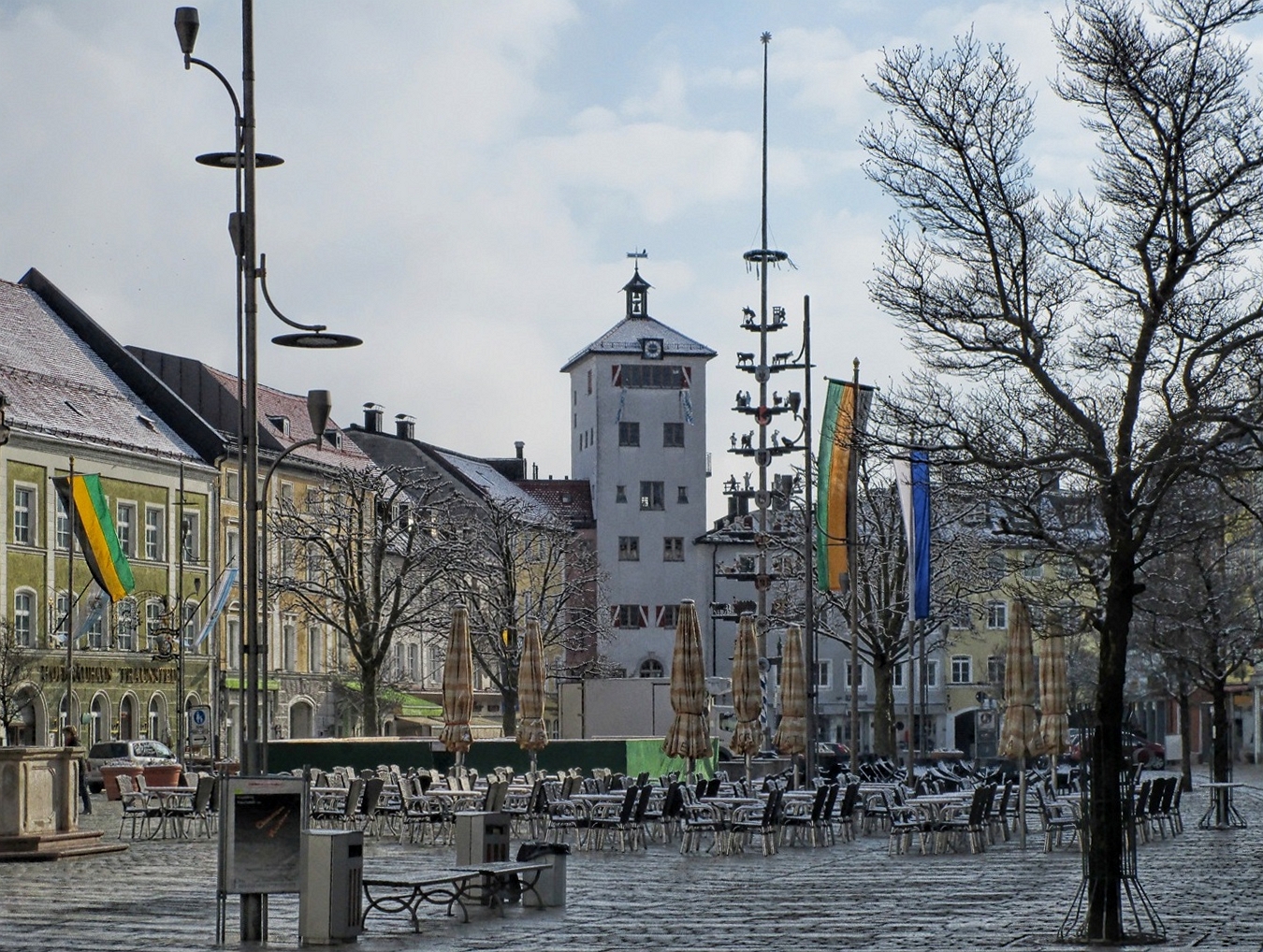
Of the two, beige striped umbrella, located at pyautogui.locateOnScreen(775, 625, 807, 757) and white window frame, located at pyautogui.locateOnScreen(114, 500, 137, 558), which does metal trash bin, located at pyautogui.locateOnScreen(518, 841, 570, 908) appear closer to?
beige striped umbrella, located at pyautogui.locateOnScreen(775, 625, 807, 757)

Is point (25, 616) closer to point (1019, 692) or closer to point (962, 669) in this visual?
point (1019, 692)

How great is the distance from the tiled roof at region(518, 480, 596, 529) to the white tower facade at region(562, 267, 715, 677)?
2.57 feet

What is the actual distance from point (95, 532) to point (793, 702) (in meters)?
24.1

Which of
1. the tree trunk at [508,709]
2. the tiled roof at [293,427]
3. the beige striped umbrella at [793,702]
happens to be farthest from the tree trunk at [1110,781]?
the tiled roof at [293,427]

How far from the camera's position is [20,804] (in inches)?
1072

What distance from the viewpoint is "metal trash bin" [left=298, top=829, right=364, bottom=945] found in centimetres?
1678

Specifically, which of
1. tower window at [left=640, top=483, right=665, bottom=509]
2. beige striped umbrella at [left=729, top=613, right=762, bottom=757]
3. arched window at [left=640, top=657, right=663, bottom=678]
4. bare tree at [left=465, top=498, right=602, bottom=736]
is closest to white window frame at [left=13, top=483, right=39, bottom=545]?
bare tree at [left=465, top=498, right=602, bottom=736]

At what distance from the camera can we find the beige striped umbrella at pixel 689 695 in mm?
34281

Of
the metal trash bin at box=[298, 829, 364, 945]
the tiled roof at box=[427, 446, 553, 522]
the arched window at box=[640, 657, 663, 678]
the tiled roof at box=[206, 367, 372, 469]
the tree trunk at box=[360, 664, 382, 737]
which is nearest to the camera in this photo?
the metal trash bin at box=[298, 829, 364, 945]

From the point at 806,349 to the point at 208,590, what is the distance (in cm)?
3505

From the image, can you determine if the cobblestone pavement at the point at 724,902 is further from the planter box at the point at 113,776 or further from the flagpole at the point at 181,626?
the flagpole at the point at 181,626

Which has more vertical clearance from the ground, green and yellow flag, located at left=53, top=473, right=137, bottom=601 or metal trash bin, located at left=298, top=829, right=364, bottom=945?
green and yellow flag, located at left=53, top=473, right=137, bottom=601

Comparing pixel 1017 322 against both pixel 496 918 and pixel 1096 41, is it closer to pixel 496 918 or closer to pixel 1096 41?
pixel 1096 41

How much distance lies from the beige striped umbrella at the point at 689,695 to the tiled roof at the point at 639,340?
7728 centimetres
